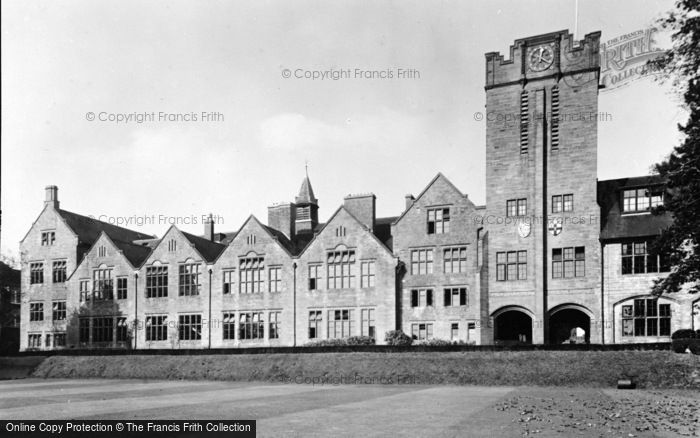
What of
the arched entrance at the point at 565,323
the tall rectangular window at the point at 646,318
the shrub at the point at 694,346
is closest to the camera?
the shrub at the point at 694,346

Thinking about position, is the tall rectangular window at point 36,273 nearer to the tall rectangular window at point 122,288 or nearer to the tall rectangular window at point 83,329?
the tall rectangular window at point 83,329

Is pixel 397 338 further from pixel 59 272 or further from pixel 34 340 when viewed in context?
pixel 34 340

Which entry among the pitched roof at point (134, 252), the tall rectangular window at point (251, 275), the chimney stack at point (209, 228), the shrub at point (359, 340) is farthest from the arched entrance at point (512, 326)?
the pitched roof at point (134, 252)

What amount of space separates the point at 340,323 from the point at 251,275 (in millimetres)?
8731

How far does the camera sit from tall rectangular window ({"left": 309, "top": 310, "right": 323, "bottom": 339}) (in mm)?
50312

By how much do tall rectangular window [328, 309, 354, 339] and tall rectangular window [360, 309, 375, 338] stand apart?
878 mm

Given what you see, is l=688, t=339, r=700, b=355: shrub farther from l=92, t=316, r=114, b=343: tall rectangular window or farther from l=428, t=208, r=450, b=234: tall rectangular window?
l=92, t=316, r=114, b=343: tall rectangular window

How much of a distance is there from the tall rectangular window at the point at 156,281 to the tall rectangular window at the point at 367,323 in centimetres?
1803

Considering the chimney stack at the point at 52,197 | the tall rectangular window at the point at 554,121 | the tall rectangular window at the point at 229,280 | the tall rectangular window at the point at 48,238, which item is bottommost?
the tall rectangular window at the point at 229,280

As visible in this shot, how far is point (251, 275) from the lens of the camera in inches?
2106

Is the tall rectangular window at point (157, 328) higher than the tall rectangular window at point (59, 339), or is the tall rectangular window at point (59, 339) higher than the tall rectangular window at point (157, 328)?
the tall rectangular window at point (157, 328)

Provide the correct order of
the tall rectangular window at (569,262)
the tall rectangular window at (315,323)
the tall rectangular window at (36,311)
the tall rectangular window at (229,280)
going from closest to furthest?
the tall rectangular window at (569,262) → the tall rectangular window at (315,323) → the tall rectangular window at (229,280) → the tall rectangular window at (36,311)

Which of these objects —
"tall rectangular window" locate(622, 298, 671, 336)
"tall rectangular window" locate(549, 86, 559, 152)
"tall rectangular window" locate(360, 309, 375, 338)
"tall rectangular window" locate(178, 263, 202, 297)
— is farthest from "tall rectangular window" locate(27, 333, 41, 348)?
"tall rectangular window" locate(622, 298, 671, 336)

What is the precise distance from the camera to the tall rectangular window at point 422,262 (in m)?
48.1
